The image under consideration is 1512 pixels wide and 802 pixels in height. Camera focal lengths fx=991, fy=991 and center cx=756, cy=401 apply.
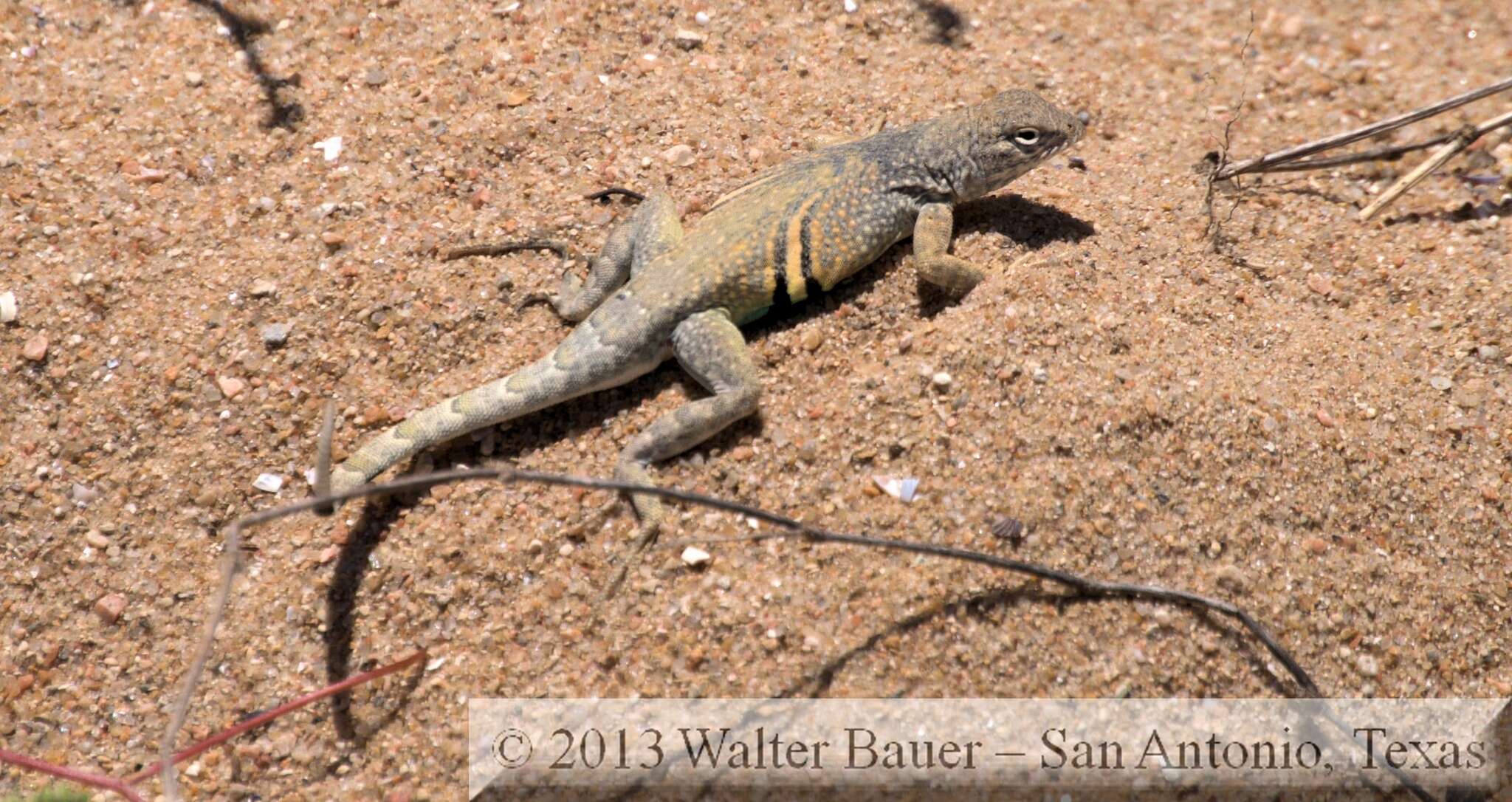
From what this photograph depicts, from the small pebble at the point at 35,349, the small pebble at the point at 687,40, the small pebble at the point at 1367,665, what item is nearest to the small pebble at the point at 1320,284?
the small pebble at the point at 1367,665

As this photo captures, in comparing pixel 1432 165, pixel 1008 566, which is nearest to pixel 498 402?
pixel 1008 566

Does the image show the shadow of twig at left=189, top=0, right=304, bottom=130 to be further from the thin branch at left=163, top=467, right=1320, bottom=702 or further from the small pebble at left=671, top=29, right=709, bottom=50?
the thin branch at left=163, top=467, right=1320, bottom=702

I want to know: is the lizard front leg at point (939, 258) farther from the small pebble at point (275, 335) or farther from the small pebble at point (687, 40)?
the small pebble at point (275, 335)

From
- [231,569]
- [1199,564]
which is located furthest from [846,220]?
[231,569]

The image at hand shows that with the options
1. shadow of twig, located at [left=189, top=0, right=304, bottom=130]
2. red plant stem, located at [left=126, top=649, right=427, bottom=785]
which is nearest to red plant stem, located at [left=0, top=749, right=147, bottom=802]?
red plant stem, located at [left=126, top=649, right=427, bottom=785]

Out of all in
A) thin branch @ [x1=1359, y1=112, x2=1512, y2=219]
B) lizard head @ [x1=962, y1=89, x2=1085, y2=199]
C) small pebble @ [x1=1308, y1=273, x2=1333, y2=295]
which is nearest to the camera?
lizard head @ [x1=962, y1=89, x2=1085, y2=199]

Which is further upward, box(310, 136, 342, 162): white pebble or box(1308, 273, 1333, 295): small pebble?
box(310, 136, 342, 162): white pebble

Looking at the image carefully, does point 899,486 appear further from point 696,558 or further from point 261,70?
point 261,70

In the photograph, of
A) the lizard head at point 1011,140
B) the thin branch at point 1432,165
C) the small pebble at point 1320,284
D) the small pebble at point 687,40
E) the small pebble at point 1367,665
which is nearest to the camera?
the small pebble at point 1367,665
